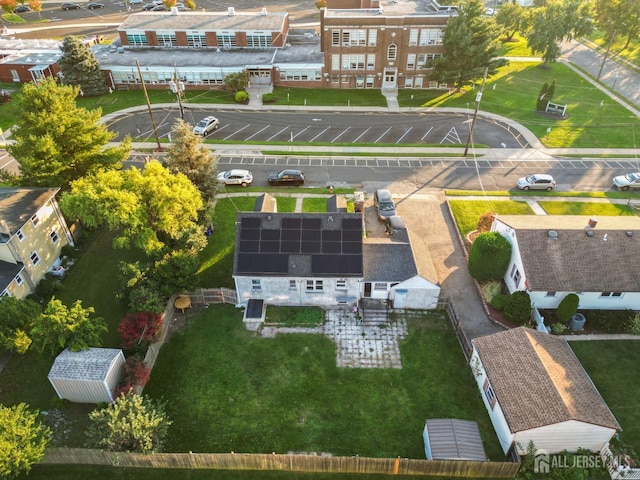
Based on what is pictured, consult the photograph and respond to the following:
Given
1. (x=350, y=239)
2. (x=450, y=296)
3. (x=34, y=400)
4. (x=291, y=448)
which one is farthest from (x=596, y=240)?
(x=34, y=400)

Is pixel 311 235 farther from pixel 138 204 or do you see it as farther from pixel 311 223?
pixel 138 204

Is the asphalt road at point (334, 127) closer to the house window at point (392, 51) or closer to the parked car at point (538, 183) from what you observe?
the parked car at point (538, 183)

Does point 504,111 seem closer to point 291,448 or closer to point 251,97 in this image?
point 251,97

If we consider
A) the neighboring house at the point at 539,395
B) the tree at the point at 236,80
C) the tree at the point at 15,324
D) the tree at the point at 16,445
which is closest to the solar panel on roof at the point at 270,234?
the tree at the point at 15,324

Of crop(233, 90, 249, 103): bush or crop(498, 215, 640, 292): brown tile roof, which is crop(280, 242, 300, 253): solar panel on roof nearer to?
crop(498, 215, 640, 292): brown tile roof

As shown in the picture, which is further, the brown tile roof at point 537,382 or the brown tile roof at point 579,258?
the brown tile roof at point 579,258

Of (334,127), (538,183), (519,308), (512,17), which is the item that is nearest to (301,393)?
(519,308)

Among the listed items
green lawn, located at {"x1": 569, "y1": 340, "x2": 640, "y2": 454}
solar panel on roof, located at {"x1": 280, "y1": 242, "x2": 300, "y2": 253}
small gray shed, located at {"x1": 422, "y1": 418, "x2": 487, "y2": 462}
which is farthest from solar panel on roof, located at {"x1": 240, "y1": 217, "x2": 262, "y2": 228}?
green lawn, located at {"x1": 569, "y1": 340, "x2": 640, "y2": 454}
